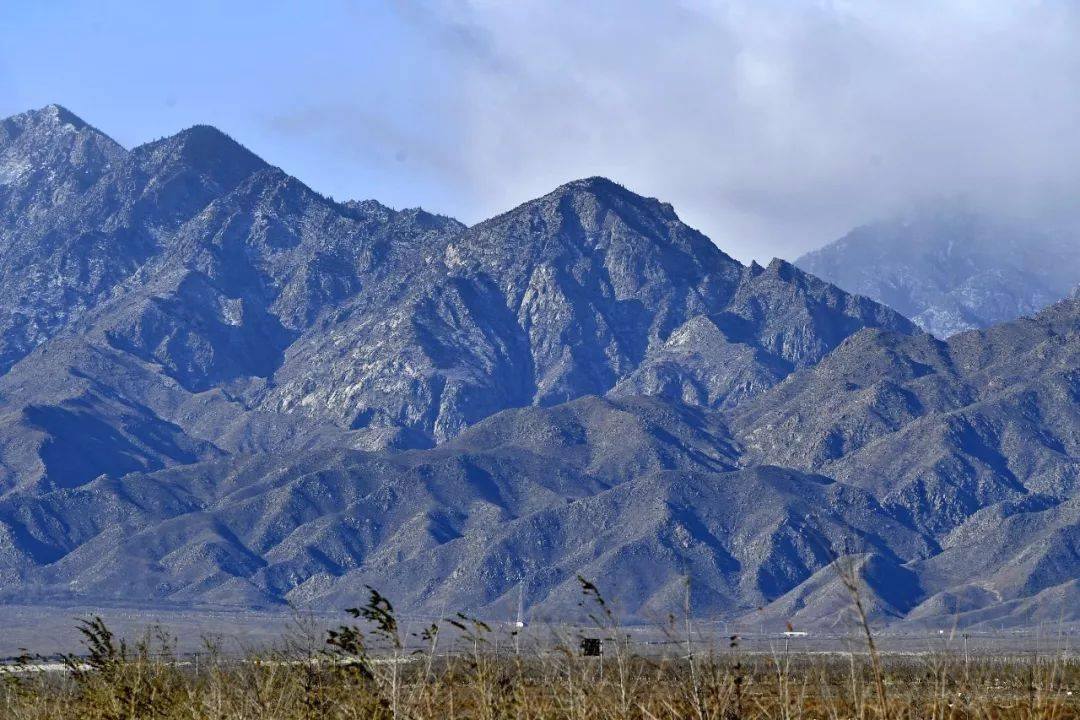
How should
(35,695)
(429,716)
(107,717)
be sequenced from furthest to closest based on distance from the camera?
(35,695) < (107,717) < (429,716)

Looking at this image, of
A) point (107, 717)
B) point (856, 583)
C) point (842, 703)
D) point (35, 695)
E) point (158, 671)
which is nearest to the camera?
point (856, 583)

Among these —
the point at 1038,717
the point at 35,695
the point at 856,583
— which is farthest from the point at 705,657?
the point at 35,695

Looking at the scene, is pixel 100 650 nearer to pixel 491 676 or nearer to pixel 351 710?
pixel 351 710

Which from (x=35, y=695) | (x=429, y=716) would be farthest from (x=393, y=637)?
(x=35, y=695)

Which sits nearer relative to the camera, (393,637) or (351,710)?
(393,637)

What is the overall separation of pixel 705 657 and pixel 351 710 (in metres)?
6.36

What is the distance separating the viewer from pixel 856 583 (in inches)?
695

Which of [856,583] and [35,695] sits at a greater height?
[856,583]

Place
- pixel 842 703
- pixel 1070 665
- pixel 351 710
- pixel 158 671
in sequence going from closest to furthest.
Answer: pixel 351 710 → pixel 158 671 → pixel 842 703 → pixel 1070 665

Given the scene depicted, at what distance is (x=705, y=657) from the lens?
81.3 ft

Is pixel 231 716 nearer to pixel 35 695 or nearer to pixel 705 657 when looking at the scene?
pixel 705 657

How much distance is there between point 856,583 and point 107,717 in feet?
64.7

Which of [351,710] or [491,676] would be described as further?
[351,710]

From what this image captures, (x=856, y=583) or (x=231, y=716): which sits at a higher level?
(x=856, y=583)
